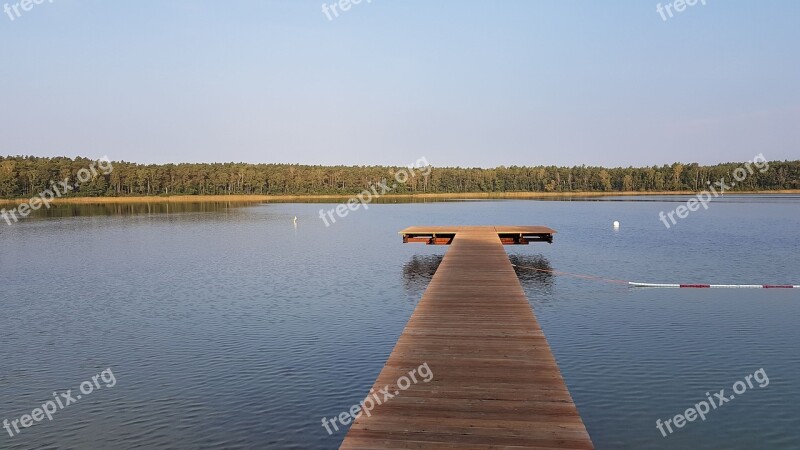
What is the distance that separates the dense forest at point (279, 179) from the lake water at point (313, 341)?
119624 millimetres

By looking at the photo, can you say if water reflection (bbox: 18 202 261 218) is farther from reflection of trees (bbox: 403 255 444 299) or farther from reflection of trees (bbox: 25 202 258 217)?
reflection of trees (bbox: 403 255 444 299)

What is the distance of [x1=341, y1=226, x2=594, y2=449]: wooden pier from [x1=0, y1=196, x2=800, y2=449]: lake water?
5.05 feet

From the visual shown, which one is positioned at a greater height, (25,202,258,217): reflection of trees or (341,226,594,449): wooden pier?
(341,226,594,449): wooden pier

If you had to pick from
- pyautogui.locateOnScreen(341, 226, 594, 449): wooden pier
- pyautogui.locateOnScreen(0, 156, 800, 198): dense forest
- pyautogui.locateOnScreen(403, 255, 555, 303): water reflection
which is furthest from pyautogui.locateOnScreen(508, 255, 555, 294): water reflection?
pyautogui.locateOnScreen(0, 156, 800, 198): dense forest

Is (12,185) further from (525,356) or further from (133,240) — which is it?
(525,356)

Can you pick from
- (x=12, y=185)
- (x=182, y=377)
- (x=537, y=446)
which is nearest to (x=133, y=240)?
(x=182, y=377)

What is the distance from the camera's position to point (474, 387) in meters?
9.45

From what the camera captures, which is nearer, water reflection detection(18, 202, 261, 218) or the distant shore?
water reflection detection(18, 202, 261, 218)

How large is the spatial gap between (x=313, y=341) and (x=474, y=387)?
8.05 metres

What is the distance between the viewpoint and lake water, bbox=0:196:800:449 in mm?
10914

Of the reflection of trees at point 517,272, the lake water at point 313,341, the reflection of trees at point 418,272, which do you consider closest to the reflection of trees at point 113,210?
the lake water at point 313,341

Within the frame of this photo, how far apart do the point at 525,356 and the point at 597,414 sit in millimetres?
1769

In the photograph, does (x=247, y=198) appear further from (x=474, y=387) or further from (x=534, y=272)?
(x=474, y=387)

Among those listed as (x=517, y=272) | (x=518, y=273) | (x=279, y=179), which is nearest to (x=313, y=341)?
(x=518, y=273)
